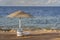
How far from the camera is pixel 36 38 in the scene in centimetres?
1155

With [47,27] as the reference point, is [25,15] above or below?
above

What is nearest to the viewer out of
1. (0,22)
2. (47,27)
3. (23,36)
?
(23,36)

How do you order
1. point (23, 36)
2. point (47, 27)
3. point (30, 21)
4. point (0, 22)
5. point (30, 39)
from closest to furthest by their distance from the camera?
1. point (30, 39)
2. point (23, 36)
3. point (47, 27)
4. point (0, 22)
5. point (30, 21)

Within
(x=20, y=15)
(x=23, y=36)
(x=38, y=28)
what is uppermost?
(x=20, y=15)

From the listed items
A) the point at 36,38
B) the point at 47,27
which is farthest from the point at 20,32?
the point at 47,27

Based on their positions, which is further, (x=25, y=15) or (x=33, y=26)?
(x=33, y=26)

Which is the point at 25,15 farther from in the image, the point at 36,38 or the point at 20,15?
the point at 36,38

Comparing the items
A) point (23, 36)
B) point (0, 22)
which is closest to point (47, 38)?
point (23, 36)

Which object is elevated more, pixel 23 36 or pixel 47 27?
pixel 23 36

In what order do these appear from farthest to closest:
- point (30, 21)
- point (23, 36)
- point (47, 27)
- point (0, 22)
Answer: point (30, 21)
point (0, 22)
point (47, 27)
point (23, 36)

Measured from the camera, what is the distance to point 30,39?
11180 millimetres

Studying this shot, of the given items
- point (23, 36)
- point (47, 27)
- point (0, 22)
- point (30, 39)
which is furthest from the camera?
point (0, 22)

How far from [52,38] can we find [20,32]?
1.74 metres

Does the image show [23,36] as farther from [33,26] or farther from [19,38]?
[33,26]
